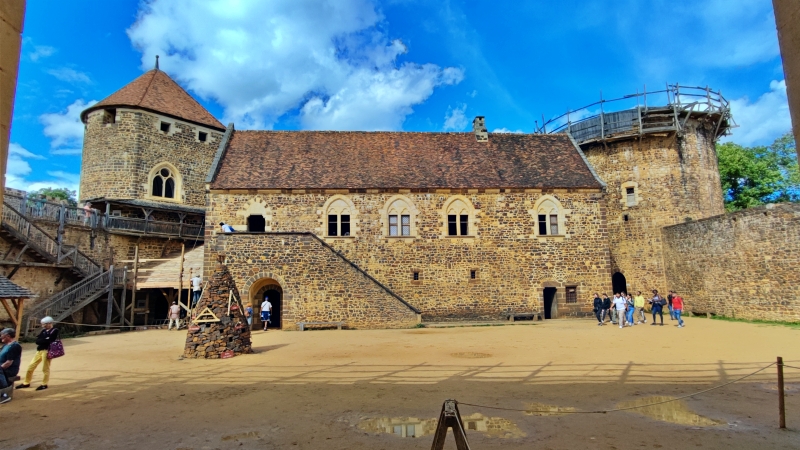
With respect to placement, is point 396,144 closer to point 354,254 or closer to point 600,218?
point 354,254

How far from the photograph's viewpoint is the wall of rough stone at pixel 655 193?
25.7m

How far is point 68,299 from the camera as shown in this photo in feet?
63.7

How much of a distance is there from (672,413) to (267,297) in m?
18.0

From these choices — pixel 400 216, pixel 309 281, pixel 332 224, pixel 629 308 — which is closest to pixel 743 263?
pixel 629 308

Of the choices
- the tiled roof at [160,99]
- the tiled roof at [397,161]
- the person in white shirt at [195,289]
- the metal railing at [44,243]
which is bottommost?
the person in white shirt at [195,289]

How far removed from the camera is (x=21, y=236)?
18.4m

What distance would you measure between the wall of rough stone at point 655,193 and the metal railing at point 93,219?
1032 inches

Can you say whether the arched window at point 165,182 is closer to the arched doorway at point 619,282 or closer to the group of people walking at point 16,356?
the group of people walking at point 16,356

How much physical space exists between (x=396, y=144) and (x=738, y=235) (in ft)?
55.5

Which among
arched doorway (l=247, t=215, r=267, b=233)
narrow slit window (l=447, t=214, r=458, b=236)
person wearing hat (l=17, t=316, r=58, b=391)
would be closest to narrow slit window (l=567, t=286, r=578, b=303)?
narrow slit window (l=447, t=214, r=458, b=236)

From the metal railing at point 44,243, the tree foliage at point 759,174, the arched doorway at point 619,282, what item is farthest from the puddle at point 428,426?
the tree foliage at point 759,174

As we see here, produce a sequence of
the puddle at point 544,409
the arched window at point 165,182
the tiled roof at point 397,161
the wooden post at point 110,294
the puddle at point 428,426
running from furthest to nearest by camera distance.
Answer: the arched window at point 165,182, the tiled roof at point 397,161, the wooden post at point 110,294, the puddle at point 544,409, the puddle at point 428,426

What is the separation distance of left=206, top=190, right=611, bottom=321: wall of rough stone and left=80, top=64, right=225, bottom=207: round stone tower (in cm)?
999

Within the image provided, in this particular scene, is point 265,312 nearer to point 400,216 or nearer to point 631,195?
point 400,216
